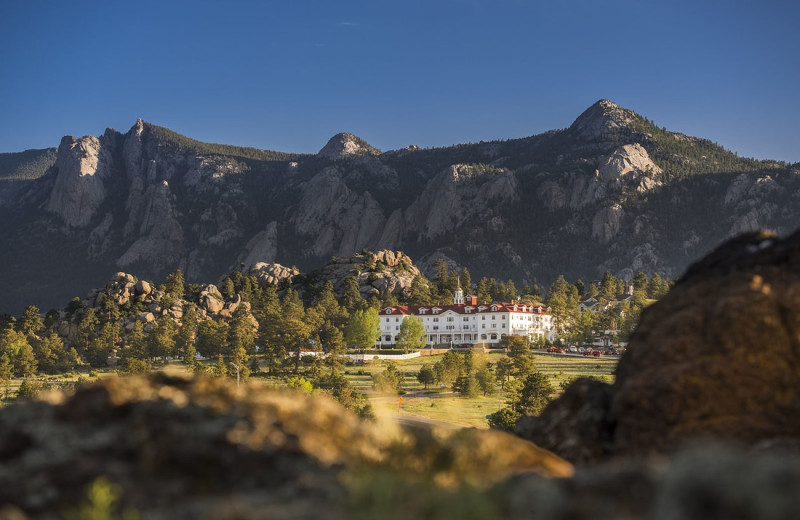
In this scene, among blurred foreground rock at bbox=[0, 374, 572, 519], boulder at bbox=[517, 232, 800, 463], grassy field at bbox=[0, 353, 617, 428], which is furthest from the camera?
grassy field at bbox=[0, 353, 617, 428]

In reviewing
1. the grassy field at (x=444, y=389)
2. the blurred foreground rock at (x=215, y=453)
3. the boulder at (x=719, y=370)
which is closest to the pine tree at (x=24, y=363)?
the grassy field at (x=444, y=389)

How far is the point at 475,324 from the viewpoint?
Answer: 19750 cm

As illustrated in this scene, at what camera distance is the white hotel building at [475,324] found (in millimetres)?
192875

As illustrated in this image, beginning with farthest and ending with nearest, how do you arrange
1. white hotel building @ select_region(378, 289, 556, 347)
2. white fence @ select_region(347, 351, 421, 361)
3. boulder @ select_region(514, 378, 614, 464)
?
1. white hotel building @ select_region(378, 289, 556, 347)
2. white fence @ select_region(347, 351, 421, 361)
3. boulder @ select_region(514, 378, 614, 464)

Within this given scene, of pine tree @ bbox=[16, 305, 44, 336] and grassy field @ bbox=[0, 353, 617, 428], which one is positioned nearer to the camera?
grassy field @ bbox=[0, 353, 617, 428]

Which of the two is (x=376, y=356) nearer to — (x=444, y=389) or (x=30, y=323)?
(x=444, y=389)

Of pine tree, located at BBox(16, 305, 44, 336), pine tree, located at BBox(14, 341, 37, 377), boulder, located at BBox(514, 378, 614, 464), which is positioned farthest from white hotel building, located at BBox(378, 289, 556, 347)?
boulder, located at BBox(514, 378, 614, 464)

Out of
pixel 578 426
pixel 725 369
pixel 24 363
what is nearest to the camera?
pixel 725 369

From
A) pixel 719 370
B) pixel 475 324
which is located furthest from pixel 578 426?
pixel 475 324

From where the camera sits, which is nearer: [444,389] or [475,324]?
[444,389]

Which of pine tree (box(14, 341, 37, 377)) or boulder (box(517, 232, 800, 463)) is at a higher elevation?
boulder (box(517, 232, 800, 463))

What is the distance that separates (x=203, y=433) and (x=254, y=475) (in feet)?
2.80

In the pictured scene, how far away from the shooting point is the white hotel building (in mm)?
192875

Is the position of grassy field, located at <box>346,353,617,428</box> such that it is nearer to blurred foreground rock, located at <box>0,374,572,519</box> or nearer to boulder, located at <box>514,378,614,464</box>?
boulder, located at <box>514,378,614,464</box>
